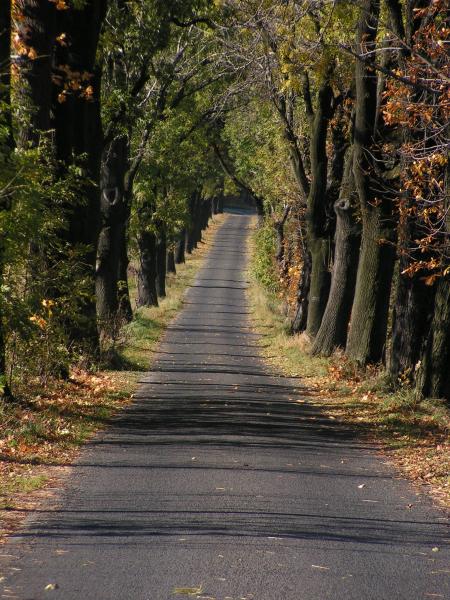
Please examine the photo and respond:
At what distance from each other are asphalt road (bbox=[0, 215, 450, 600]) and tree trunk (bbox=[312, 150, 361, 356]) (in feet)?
27.8

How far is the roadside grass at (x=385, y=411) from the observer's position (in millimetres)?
12336

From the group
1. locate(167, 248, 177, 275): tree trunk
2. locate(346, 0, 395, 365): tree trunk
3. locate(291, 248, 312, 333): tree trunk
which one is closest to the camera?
locate(346, 0, 395, 365): tree trunk

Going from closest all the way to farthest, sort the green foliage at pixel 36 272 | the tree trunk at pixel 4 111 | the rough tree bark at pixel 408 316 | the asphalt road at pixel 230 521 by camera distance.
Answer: the asphalt road at pixel 230 521
the tree trunk at pixel 4 111
the green foliage at pixel 36 272
the rough tree bark at pixel 408 316

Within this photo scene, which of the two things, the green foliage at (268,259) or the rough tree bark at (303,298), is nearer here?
the rough tree bark at (303,298)

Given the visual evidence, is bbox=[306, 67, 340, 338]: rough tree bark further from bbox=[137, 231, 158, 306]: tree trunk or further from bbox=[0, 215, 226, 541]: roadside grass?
bbox=[137, 231, 158, 306]: tree trunk

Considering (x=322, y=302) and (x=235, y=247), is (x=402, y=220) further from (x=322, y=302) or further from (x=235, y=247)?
(x=235, y=247)

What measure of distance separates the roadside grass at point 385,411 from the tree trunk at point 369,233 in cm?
73

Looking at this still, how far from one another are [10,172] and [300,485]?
4153 millimetres

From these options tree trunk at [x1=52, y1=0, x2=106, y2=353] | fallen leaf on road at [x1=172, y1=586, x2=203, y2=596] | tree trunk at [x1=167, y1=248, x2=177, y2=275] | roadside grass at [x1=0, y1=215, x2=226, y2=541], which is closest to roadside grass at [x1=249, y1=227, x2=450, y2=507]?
roadside grass at [x1=0, y1=215, x2=226, y2=541]

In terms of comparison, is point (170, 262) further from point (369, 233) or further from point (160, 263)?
point (369, 233)

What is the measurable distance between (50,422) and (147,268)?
32266mm

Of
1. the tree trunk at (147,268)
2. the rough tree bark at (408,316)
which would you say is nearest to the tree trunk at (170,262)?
the tree trunk at (147,268)

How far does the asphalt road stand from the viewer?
672 cm

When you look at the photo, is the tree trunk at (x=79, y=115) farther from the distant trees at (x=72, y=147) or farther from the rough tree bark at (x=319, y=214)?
the rough tree bark at (x=319, y=214)
